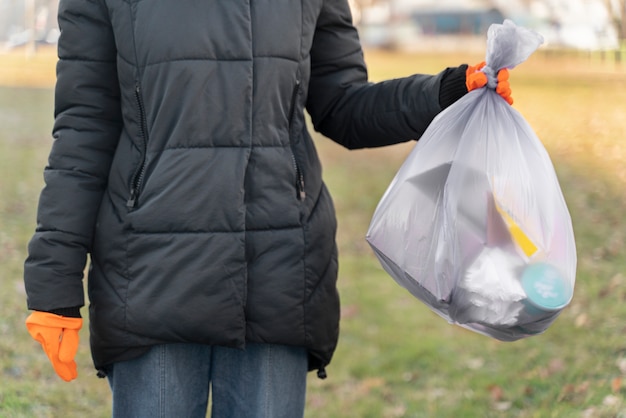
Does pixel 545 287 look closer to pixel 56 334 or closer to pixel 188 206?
pixel 188 206

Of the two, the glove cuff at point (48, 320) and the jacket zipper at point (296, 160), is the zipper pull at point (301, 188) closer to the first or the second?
the jacket zipper at point (296, 160)

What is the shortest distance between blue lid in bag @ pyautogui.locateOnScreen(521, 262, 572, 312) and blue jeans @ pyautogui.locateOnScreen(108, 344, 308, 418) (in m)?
0.59

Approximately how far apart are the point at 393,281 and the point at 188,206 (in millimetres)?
4899

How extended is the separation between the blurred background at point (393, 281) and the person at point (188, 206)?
47cm

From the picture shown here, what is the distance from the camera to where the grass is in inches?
160

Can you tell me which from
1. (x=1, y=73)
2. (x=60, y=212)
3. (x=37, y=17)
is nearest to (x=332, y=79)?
(x=60, y=212)

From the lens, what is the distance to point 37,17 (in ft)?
21.2

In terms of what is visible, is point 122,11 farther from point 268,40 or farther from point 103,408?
point 103,408

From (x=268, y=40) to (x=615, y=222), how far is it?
5308 mm

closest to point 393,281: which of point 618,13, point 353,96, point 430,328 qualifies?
point 430,328

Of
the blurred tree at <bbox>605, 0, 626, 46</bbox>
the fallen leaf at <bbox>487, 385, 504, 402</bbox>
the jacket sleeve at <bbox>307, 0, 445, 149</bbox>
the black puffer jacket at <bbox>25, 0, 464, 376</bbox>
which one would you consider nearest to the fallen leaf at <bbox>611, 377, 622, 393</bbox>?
the fallen leaf at <bbox>487, 385, 504, 402</bbox>

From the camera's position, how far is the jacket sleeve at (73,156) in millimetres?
1931

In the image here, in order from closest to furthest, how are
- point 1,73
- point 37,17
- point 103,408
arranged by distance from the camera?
1. point 103,408
2. point 37,17
3. point 1,73

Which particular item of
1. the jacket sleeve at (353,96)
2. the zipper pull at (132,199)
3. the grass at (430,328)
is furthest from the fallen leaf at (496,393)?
the zipper pull at (132,199)
